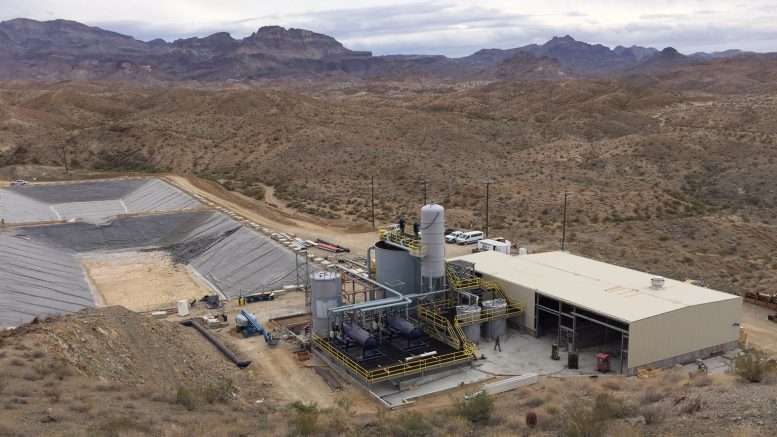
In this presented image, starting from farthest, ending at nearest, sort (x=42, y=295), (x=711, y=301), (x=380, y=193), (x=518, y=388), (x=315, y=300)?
(x=380, y=193)
(x=42, y=295)
(x=315, y=300)
(x=711, y=301)
(x=518, y=388)

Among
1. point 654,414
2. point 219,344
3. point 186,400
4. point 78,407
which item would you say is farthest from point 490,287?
point 78,407

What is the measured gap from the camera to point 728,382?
69.6ft

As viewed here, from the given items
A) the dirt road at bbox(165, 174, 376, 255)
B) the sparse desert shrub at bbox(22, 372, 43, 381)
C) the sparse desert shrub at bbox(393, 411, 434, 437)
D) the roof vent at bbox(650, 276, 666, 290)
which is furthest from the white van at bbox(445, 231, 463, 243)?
the sparse desert shrub at bbox(22, 372, 43, 381)

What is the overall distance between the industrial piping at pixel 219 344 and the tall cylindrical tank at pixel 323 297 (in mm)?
3775

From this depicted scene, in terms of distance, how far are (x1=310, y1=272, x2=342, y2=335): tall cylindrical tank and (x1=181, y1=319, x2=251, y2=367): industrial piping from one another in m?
3.78

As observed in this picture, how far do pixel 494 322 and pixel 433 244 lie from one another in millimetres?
4752

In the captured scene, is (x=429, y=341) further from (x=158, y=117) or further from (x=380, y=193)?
(x=158, y=117)

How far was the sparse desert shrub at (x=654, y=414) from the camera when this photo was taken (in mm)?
16891

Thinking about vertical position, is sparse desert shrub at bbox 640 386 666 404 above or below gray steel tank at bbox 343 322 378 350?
above

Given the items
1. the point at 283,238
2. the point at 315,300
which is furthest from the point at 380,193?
the point at 315,300

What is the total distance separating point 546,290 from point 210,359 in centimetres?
1579

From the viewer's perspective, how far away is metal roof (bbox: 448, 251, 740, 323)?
28.5 meters

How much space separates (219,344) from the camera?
→ 103ft

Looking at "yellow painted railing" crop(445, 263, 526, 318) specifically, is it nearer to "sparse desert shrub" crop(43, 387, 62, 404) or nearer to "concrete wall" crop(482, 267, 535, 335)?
"concrete wall" crop(482, 267, 535, 335)
